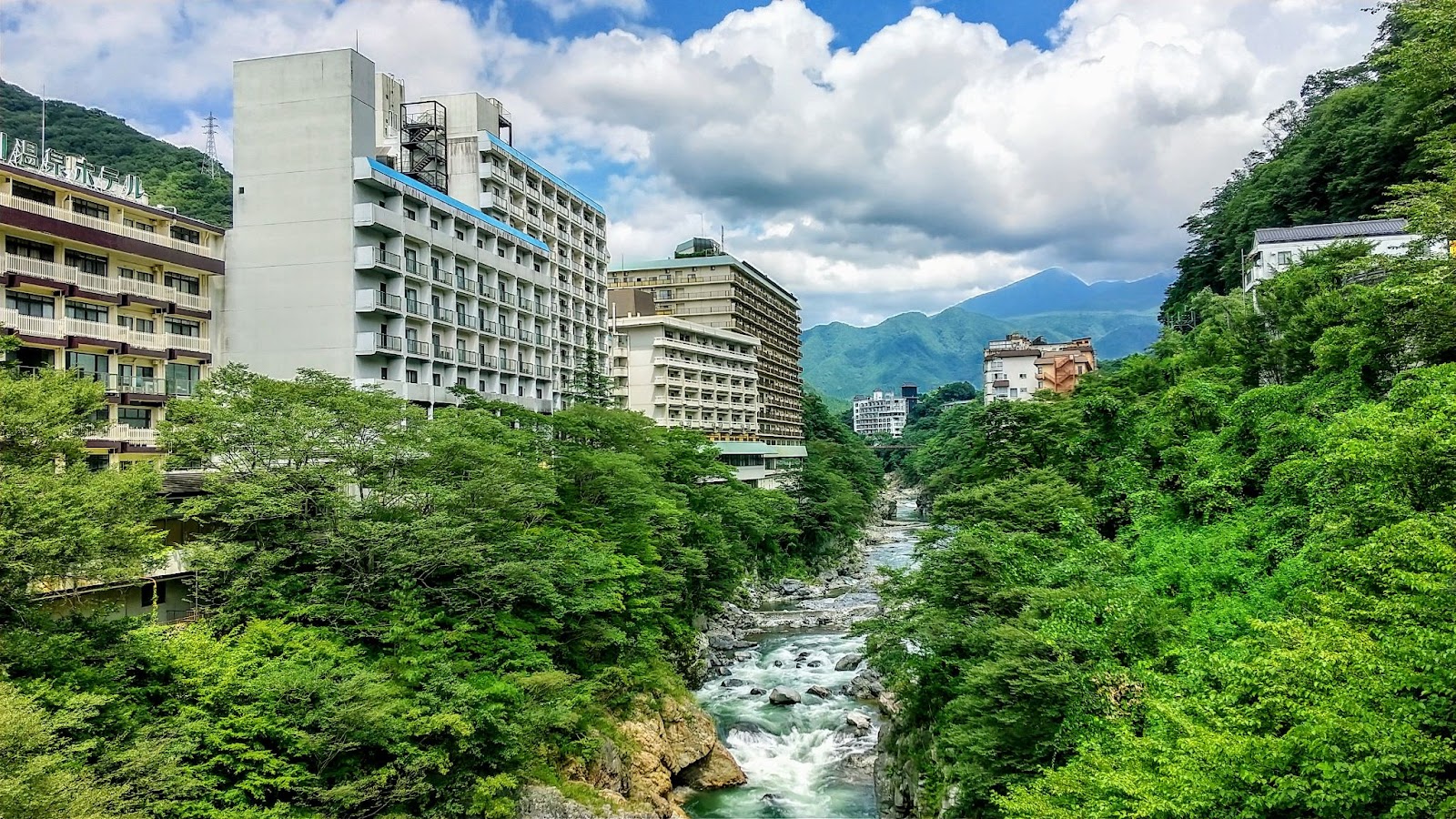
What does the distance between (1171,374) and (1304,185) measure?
2468 centimetres

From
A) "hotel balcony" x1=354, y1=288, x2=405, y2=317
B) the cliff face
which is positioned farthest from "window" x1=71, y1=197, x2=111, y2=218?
the cliff face

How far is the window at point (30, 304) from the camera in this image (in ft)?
93.4

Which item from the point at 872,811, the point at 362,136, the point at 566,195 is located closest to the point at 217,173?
the point at 566,195

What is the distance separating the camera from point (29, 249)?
29.1 m

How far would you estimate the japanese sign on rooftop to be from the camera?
2975 cm

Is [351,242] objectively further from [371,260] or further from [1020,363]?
[1020,363]

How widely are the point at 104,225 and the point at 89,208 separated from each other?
6.54ft

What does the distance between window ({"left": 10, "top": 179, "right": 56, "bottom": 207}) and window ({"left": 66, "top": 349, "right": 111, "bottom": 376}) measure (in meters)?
5.90

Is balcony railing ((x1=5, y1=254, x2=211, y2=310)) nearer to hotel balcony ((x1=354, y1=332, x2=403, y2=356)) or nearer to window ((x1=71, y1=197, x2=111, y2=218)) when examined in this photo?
window ((x1=71, y1=197, x2=111, y2=218))

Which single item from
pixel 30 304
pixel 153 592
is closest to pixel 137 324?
pixel 30 304

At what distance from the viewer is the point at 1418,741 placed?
30.7 feet

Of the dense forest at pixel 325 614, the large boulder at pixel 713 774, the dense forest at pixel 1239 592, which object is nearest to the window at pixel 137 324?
the dense forest at pixel 325 614

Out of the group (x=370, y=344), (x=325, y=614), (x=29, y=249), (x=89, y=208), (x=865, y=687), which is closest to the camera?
(x=325, y=614)

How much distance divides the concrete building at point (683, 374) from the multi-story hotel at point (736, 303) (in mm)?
4698
